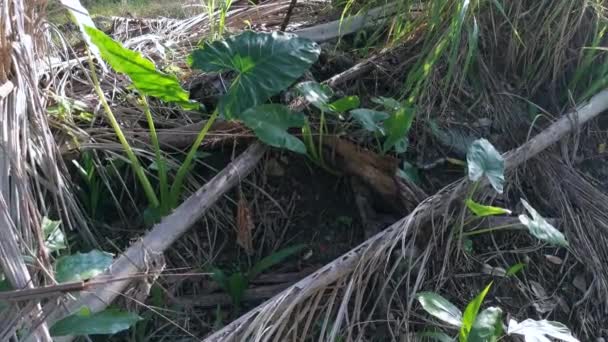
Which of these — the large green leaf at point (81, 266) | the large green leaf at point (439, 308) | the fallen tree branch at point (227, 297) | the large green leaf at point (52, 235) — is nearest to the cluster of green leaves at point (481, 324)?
the large green leaf at point (439, 308)

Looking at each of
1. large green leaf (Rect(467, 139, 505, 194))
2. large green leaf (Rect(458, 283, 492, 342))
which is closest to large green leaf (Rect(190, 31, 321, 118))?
large green leaf (Rect(467, 139, 505, 194))

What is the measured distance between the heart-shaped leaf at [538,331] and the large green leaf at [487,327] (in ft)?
0.09

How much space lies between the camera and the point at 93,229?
2146 mm

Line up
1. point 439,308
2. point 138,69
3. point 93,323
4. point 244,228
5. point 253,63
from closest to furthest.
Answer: point 93,323 → point 439,308 → point 138,69 → point 253,63 → point 244,228

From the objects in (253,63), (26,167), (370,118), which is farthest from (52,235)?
(370,118)

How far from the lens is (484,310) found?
1.88 metres

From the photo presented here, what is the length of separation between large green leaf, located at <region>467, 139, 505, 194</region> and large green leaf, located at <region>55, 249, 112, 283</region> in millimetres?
862

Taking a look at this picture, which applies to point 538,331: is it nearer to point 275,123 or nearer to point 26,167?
point 275,123

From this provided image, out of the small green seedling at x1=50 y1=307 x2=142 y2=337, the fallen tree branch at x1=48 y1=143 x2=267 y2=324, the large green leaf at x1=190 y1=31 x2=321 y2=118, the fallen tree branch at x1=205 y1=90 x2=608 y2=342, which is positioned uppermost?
the large green leaf at x1=190 y1=31 x2=321 y2=118

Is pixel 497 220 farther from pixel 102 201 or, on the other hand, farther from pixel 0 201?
pixel 0 201

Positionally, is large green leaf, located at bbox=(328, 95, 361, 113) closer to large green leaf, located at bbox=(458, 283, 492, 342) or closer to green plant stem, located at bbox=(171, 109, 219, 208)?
green plant stem, located at bbox=(171, 109, 219, 208)

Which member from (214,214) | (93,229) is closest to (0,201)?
(93,229)

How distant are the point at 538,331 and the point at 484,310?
13 centimetres

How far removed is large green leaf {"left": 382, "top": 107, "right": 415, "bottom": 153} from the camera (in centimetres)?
219
